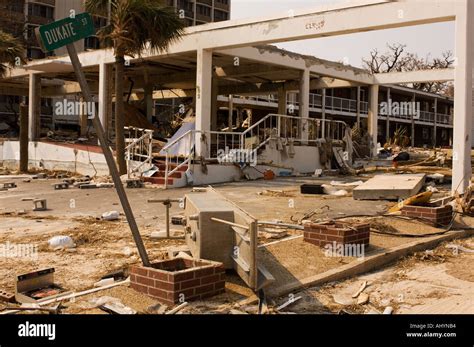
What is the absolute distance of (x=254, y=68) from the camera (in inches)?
851

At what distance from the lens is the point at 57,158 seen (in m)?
22.5

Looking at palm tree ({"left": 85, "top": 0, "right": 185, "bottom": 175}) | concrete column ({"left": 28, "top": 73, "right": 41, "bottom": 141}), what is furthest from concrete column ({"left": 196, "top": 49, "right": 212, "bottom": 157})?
concrete column ({"left": 28, "top": 73, "right": 41, "bottom": 141})

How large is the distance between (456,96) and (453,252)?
18.9 ft

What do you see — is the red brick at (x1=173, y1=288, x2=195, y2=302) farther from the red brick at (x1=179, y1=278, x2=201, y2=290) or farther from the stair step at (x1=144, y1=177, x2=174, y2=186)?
the stair step at (x1=144, y1=177, x2=174, y2=186)

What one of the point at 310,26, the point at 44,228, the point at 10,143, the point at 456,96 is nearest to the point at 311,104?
the point at 10,143

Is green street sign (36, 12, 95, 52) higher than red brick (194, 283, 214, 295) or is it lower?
higher

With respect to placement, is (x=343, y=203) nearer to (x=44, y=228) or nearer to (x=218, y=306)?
(x=44, y=228)

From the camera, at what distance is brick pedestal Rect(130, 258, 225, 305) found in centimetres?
462

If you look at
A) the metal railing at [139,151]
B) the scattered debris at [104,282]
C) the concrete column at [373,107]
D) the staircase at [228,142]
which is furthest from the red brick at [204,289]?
the concrete column at [373,107]

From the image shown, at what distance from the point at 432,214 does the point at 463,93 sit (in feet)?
15.0

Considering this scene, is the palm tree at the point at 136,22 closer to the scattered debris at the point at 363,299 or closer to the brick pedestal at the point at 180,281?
the brick pedestal at the point at 180,281

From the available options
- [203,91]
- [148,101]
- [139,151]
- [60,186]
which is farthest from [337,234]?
[148,101]

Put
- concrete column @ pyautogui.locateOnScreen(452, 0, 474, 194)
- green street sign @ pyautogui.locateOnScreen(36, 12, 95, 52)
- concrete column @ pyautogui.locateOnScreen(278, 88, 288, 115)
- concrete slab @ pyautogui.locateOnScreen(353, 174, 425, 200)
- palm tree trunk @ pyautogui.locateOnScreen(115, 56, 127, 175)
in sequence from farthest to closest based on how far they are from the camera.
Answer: concrete column @ pyautogui.locateOnScreen(278, 88, 288, 115) → palm tree trunk @ pyautogui.locateOnScreen(115, 56, 127, 175) → concrete column @ pyautogui.locateOnScreen(452, 0, 474, 194) → concrete slab @ pyautogui.locateOnScreen(353, 174, 425, 200) → green street sign @ pyautogui.locateOnScreen(36, 12, 95, 52)

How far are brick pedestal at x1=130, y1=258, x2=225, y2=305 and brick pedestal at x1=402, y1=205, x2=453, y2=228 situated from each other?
467cm
